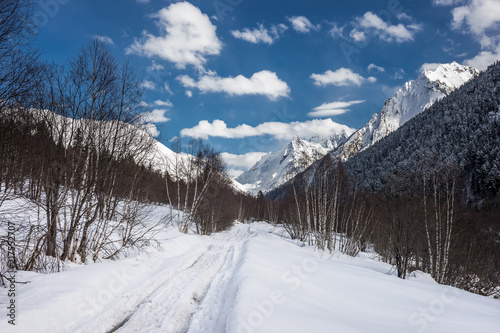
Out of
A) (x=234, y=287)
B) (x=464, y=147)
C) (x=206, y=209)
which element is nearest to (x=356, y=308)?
(x=234, y=287)

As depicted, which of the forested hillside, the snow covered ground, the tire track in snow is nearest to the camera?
the snow covered ground

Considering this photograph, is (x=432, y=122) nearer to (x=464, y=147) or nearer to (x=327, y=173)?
(x=464, y=147)

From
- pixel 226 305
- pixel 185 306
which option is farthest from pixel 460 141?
pixel 185 306

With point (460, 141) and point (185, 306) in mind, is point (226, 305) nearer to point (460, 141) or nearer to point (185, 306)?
point (185, 306)

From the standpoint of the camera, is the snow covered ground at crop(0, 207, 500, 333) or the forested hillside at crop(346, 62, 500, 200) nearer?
the snow covered ground at crop(0, 207, 500, 333)

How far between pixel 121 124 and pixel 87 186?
2.49 meters

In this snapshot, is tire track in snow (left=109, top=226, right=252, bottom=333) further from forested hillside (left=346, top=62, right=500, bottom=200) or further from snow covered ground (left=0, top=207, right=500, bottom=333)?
forested hillside (left=346, top=62, right=500, bottom=200)

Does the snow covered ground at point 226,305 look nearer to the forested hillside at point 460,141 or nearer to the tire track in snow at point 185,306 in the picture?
the tire track in snow at point 185,306

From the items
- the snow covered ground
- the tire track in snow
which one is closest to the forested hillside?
the snow covered ground

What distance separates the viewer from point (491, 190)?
59688mm

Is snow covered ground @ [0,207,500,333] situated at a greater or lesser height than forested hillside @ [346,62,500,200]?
lesser

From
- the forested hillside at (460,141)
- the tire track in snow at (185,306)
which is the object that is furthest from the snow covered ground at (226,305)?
the forested hillside at (460,141)

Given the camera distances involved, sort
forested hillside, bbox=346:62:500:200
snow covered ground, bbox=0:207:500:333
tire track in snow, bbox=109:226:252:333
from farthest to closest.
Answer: forested hillside, bbox=346:62:500:200 → tire track in snow, bbox=109:226:252:333 → snow covered ground, bbox=0:207:500:333

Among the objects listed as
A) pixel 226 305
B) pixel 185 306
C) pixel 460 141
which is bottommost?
pixel 185 306
